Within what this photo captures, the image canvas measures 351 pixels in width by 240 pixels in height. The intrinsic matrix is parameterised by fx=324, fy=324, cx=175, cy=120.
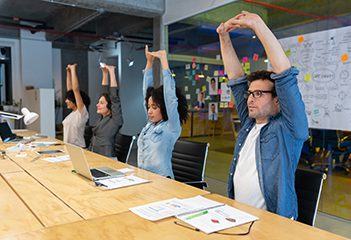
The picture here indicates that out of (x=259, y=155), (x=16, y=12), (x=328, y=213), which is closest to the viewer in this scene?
(x=259, y=155)

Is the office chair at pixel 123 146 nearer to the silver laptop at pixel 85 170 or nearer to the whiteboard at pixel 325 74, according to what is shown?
the silver laptop at pixel 85 170

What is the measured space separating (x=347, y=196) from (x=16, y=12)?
6790 mm

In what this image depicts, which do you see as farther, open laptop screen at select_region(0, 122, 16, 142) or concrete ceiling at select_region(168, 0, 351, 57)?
open laptop screen at select_region(0, 122, 16, 142)

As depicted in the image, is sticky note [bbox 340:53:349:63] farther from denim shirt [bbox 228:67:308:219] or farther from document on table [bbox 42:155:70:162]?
document on table [bbox 42:155:70:162]

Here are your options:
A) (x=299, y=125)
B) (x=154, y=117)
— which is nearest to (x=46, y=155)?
(x=154, y=117)

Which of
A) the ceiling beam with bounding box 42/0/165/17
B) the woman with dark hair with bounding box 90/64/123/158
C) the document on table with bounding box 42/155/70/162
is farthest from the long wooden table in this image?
the ceiling beam with bounding box 42/0/165/17

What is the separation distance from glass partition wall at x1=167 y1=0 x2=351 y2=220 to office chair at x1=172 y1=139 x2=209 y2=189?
1378 millimetres

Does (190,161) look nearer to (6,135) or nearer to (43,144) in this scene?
(43,144)

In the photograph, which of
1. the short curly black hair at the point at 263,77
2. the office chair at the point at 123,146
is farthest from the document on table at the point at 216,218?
the office chair at the point at 123,146

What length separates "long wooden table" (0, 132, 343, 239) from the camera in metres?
1.12

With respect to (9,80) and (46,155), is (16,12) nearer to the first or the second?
(9,80)

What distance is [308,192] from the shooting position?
5.53ft

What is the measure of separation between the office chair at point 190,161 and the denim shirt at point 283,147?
974 millimetres

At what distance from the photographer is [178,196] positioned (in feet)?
5.14
